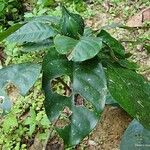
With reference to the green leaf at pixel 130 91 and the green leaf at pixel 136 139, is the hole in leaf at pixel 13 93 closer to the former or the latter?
the green leaf at pixel 136 139

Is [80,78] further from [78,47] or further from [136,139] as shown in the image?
[136,139]

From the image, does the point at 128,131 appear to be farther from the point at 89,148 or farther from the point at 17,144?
the point at 17,144

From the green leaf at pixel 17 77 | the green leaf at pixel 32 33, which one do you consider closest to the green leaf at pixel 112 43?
the green leaf at pixel 32 33

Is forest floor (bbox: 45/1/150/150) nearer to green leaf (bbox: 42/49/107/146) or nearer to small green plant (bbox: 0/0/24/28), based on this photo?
green leaf (bbox: 42/49/107/146)

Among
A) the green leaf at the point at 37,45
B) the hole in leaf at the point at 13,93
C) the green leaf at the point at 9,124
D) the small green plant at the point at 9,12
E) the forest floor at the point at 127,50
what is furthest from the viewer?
the small green plant at the point at 9,12

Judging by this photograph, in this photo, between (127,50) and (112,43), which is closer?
(112,43)

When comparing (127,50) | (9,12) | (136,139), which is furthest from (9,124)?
(9,12)

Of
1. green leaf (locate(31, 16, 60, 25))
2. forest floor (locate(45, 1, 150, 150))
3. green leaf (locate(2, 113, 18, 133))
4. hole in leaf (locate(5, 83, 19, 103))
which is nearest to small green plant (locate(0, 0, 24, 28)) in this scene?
forest floor (locate(45, 1, 150, 150))

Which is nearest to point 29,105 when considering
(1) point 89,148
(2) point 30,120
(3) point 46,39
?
(2) point 30,120
